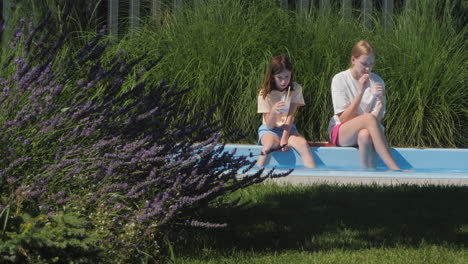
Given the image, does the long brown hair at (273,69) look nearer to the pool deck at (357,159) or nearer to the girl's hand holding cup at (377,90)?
the pool deck at (357,159)

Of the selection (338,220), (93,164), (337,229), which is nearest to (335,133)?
(338,220)

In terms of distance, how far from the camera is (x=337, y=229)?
4.19 metres

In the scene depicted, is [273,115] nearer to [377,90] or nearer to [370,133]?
[370,133]

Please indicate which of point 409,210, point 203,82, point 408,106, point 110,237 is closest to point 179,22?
point 203,82

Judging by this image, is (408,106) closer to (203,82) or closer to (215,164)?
(203,82)

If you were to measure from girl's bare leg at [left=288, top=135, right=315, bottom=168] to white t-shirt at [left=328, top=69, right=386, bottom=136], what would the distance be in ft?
1.34

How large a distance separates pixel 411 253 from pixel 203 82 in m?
4.38

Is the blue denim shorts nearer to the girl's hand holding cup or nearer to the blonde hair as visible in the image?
the girl's hand holding cup

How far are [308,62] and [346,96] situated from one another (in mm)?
877

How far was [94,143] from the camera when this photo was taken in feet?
11.1

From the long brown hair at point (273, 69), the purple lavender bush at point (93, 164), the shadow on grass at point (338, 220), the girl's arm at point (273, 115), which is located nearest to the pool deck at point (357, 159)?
the girl's arm at point (273, 115)

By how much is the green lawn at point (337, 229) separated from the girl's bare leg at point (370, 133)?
174 cm

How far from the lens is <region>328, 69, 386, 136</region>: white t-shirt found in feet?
24.1

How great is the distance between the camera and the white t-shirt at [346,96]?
7.35 metres
